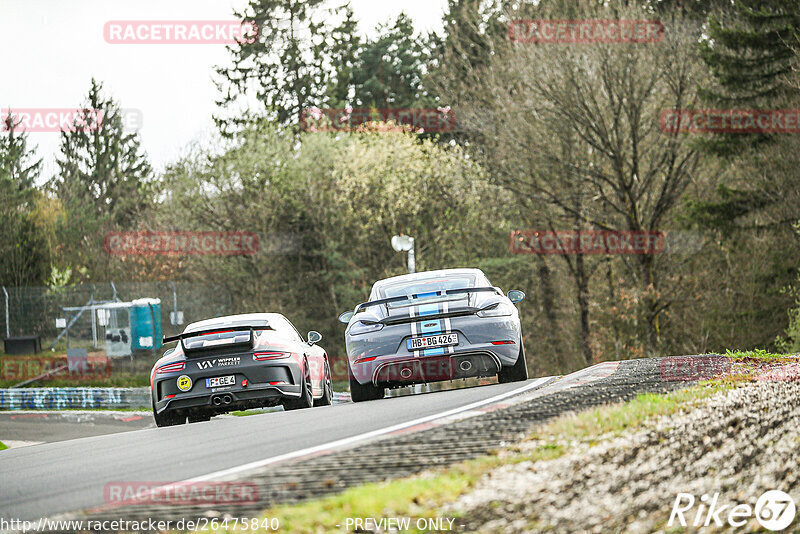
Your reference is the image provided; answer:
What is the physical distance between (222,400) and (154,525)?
6918 millimetres

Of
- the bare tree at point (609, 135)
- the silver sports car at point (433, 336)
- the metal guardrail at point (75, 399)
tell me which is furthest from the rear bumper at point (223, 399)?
the bare tree at point (609, 135)

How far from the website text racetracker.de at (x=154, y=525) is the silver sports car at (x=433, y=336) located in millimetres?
6508

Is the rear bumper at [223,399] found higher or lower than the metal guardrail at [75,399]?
higher

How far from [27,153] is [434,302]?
62.0 metres

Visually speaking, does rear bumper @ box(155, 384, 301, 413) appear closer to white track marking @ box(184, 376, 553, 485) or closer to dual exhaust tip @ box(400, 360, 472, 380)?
dual exhaust tip @ box(400, 360, 472, 380)

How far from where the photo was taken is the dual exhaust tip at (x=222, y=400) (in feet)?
39.0

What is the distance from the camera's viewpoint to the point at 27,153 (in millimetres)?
67250

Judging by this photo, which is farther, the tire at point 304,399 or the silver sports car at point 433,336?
the tire at point 304,399

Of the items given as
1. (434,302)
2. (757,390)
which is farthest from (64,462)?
(757,390)

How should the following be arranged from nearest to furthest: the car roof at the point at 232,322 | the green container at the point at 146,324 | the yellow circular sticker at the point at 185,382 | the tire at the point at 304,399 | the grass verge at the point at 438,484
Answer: the grass verge at the point at 438,484 < the yellow circular sticker at the point at 185,382 < the car roof at the point at 232,322 < the tire at the point at 304,399 < the green container at the point at 146,324

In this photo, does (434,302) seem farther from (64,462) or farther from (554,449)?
(554,449)

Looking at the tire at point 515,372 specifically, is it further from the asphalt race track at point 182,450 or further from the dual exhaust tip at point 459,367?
the dual exhaust tip at point 459,367

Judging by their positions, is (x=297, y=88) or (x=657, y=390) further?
(x=297, y=88)

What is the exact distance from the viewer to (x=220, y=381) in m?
11.9
